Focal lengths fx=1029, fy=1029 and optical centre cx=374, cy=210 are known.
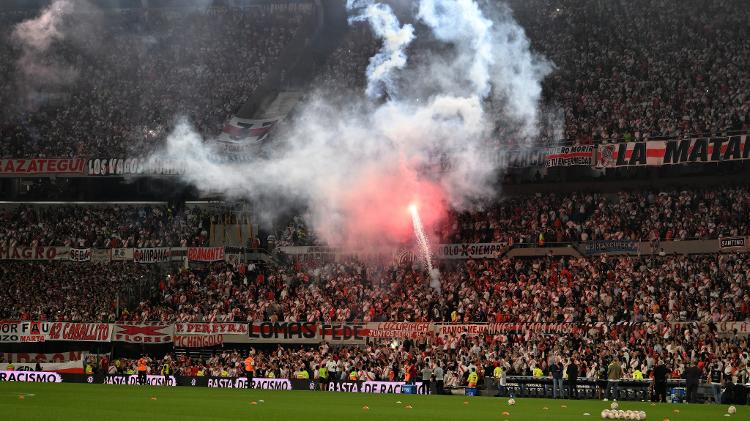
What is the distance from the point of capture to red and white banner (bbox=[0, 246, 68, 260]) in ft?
159

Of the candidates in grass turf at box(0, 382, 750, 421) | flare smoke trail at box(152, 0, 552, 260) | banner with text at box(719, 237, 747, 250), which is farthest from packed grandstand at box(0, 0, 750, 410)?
grass turf at box(0, 382, 750, 421)

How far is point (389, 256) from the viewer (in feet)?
140

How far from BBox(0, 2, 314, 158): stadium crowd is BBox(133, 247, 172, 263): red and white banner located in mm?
4639

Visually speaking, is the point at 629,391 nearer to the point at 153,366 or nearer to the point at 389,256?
the point at 389,256

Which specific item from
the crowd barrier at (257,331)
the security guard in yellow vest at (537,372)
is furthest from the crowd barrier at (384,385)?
the crowd barrier at (257,331)

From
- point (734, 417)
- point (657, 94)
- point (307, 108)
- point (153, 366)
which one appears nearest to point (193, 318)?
point (153, 366)

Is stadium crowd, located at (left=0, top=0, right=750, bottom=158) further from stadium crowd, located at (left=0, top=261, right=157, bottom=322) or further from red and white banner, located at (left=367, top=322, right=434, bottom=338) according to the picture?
red and white banner, located at (left=367, top=322, right=434, bottom=338)

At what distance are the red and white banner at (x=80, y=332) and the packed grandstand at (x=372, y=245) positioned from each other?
13 centimetres

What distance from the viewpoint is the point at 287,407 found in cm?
2455

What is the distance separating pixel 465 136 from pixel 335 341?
9735mm

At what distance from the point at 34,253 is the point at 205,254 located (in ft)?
29.0

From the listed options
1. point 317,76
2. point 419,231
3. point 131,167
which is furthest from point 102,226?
point 419,231

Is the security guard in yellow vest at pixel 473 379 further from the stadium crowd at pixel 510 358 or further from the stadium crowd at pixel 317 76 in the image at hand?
the stadium crowd at pixel 317 76

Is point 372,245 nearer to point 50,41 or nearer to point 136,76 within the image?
point 136,76
